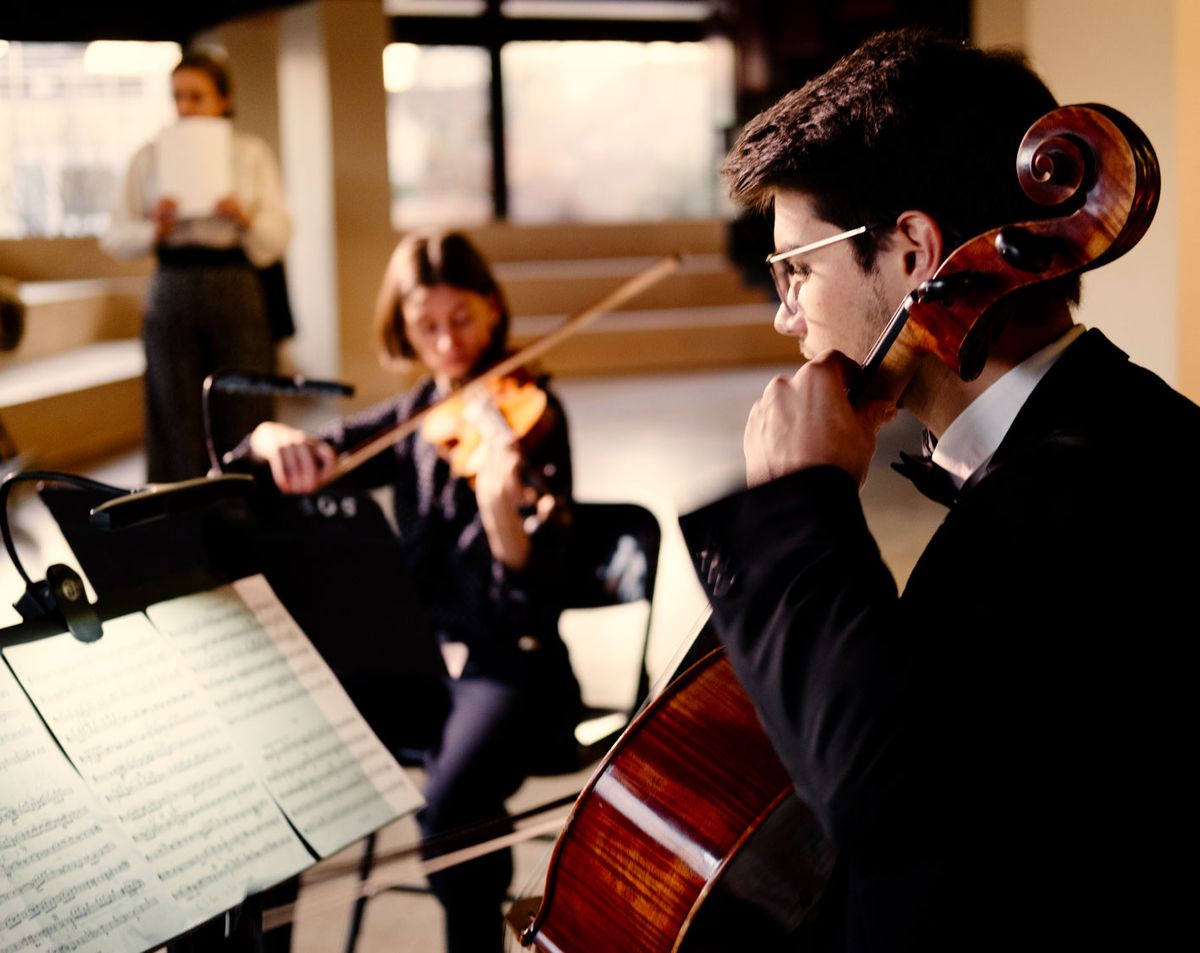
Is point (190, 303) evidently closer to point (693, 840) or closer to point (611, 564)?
point (611, 564)

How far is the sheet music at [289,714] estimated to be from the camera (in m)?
1.19

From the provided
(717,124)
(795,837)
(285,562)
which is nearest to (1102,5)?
(285,562)

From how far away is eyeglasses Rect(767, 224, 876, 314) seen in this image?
1024 mm

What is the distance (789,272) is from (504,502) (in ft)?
3.74

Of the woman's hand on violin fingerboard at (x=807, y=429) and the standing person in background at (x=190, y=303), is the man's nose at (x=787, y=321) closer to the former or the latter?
the woman's hand on violin fingerboard at (x=807, y=429)

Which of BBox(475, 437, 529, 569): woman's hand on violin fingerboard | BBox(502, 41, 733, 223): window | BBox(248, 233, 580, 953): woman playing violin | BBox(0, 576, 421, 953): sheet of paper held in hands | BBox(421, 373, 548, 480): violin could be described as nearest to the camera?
BBox(0, 576, 421, 953): sheet of paper held in hands

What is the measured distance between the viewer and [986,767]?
2.70 ft

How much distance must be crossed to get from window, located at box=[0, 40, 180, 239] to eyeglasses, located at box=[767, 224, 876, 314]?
27.4 ft

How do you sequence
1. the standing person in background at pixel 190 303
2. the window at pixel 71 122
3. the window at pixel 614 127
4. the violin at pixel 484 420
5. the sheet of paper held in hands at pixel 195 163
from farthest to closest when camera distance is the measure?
1. the window at pixel 614 127
2. the window at pixel 71 122
3. the standing person in background at pixel 190 303
4. the sheet of paper held in hands at pixel 195 163
5. the violin at pixel 484 420

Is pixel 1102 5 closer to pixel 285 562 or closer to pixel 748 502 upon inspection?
pixel 285 562

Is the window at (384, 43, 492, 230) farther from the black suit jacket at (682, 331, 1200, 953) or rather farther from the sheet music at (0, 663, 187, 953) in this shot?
the black suit jacket at (682, 331, 1200, 953)

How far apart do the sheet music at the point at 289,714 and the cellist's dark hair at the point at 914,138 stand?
24.4 inches

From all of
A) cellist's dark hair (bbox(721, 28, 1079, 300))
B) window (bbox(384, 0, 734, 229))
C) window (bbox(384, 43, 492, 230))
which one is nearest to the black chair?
cellist's dark hair (bbox(721, 28, 1079, 300))

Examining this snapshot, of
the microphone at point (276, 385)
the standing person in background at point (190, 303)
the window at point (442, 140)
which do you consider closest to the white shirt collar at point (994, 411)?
the microphone at point (276, 385)
